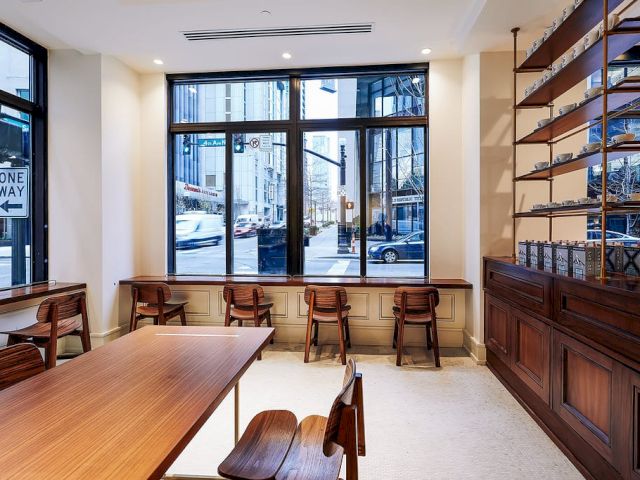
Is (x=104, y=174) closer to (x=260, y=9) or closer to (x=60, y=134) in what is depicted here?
(x=60, y=134)

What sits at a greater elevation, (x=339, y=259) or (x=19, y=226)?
(x=19, y=226)

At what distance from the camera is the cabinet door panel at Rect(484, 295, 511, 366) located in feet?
10.1

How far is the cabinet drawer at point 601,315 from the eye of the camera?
1.66m

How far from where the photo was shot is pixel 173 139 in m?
4.72

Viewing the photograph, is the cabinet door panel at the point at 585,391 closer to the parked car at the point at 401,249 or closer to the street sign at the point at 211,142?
the parked car at the point at 401,249

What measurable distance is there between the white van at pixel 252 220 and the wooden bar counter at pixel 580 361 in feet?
9.23

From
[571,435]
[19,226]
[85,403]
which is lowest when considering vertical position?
[571,435]

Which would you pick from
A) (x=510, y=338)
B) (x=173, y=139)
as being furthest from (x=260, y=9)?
(x=510, y=338)

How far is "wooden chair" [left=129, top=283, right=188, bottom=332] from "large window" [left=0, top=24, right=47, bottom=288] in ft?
3.54

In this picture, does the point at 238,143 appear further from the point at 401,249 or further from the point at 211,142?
the point at 401,249

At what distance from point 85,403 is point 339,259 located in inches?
138

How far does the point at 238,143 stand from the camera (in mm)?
4621

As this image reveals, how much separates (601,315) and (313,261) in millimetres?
3105

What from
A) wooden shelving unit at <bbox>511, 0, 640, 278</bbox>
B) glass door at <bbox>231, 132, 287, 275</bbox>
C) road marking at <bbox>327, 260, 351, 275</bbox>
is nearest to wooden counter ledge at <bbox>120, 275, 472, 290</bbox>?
road marking at <bbox>327, 260, 351, 275</bbox>
